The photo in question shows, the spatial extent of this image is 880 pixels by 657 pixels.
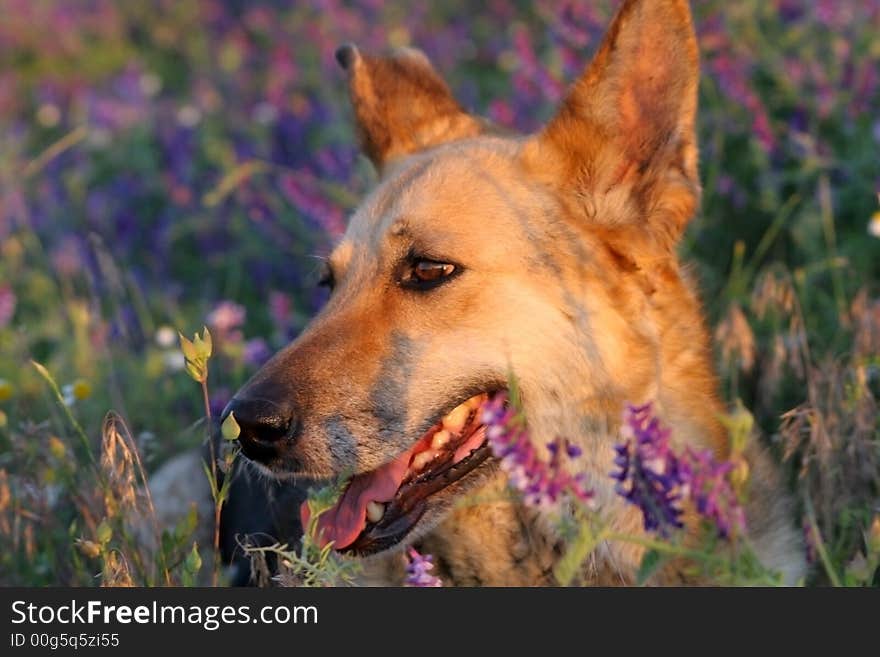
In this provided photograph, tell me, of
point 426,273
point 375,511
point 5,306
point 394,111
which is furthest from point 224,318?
point 375,511

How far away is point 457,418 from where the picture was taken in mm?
3135

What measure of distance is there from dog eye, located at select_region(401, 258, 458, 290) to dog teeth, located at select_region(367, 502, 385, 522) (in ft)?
1.90

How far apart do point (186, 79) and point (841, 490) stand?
7.23 m

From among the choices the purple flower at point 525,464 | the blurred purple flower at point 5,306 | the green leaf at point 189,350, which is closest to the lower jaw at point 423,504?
the green leaf at point 189,350

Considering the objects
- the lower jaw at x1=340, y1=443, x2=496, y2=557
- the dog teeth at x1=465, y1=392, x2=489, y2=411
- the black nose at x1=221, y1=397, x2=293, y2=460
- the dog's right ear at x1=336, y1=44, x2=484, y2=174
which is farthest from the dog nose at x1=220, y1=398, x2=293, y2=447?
the dog's right ear at x1=336, y1=44, x2=484, y2=174

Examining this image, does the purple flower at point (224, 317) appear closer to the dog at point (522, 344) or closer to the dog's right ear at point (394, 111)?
the dog's right ear at point (394, 111)

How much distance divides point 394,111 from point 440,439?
4.71 ft

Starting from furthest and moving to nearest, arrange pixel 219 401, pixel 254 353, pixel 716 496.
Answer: pixel 254 353
pixel 219 401
pixel 716 496

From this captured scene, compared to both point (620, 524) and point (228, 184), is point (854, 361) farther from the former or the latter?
point (228, 184)

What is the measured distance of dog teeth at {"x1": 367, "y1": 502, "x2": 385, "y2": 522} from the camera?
3104 millimetres

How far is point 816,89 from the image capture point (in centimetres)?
512

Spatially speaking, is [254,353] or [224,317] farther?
[224,317]

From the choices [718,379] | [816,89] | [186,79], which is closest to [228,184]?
[718,379]

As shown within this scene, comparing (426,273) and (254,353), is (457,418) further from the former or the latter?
(254,353)
